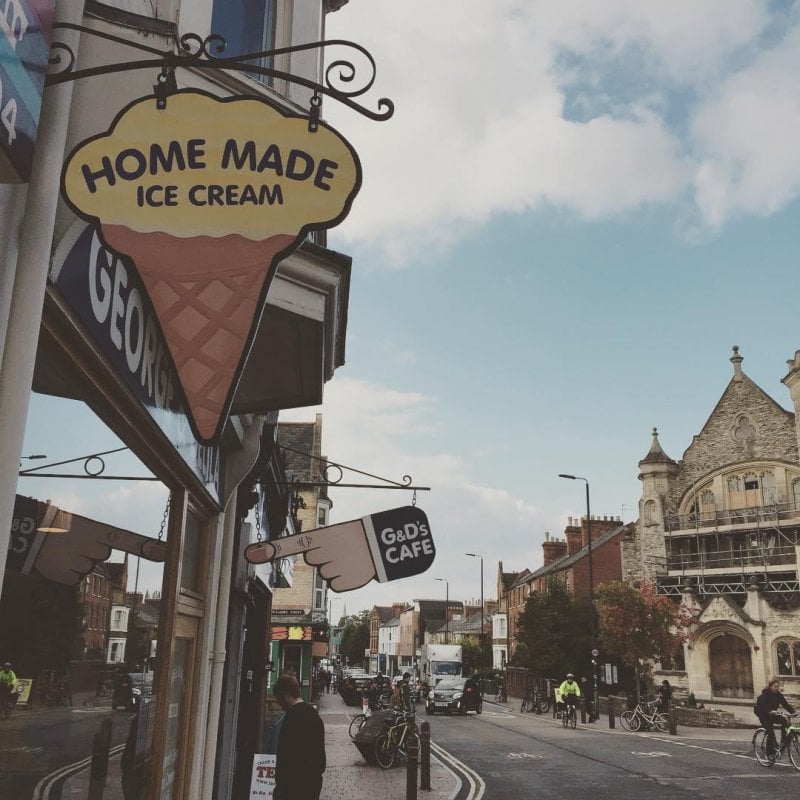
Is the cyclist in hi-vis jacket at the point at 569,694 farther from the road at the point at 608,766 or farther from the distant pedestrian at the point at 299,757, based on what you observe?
the distant pedestrian at the point at 299,757

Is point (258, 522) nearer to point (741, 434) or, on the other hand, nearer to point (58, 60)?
point (58, 60)

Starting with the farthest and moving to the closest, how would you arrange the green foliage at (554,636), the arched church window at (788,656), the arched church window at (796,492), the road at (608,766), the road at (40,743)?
the arched church window at (796,492)
the green foliage at (554,636)
the arched church window at (788,656)
the road at (608,766)
the road at (40,743)

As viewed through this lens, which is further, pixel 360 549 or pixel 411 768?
pixel 411 768

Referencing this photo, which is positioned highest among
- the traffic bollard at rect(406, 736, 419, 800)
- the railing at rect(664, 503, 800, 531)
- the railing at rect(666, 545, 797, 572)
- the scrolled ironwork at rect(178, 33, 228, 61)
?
the railing at rect(664, 503, 800, 531)

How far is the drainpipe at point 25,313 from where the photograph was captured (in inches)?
98.8

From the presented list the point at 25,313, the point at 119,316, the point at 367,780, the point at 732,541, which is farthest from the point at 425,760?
the point at 732,541

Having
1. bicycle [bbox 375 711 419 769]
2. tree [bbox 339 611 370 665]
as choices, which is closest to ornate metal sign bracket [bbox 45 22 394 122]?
bicycle [bbox 375 711 419 769]

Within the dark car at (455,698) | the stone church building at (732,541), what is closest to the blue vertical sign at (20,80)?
the dark car at (455,698)

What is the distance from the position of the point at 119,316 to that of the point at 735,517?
45013 millimetres

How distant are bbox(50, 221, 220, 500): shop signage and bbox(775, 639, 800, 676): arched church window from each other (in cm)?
3979

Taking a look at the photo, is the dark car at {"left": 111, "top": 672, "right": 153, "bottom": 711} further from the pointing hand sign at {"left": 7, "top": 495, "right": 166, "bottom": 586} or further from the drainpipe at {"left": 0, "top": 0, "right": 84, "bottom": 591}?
the drainpipe at {"left": 0, "top": 0, "right": 84, "bottom": 591}

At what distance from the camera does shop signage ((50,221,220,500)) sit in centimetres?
290

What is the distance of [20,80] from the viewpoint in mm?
2336

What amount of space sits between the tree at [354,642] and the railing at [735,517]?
104103 mm
